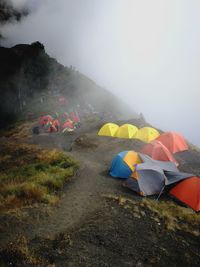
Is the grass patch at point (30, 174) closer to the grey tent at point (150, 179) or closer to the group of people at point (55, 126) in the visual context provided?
the grey tent at point (150, 179)

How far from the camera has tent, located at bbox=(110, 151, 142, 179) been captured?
17.5 meters

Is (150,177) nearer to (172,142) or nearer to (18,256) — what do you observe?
(18,256)

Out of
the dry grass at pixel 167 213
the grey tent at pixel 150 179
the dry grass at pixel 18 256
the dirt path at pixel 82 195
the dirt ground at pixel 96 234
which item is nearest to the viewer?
the dry grass at pixel 18 256

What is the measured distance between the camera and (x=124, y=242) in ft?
34.0

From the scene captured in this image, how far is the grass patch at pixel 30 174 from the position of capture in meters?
13.3

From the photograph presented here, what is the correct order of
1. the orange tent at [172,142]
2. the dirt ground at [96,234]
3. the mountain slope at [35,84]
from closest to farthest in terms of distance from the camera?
the dirt ground at [96,234] → the orange tent at [172,142] → the mountain slope at [35,84]

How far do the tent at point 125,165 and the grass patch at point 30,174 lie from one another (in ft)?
8.43

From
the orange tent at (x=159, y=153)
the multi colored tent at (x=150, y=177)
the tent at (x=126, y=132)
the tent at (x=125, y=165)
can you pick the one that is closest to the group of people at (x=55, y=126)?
the tent at (x=126, y=132)

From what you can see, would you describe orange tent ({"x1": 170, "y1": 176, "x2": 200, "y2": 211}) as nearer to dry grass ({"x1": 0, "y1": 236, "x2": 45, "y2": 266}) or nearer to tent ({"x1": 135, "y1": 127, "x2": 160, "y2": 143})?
dry grass ({"x1": 0, "y1": 236, "x2": 45, "y2": 266})

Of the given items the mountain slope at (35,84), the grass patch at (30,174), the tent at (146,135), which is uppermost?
the tent at (146,135)

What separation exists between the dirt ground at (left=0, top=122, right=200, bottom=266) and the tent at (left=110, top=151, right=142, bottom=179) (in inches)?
76.7

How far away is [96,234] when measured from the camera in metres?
10.6

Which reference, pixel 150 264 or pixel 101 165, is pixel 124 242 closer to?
pixel 150 264

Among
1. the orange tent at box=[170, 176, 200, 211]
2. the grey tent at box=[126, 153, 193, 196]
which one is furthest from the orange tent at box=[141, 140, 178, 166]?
the orange tent at box=[170, 176, 200, 211]
